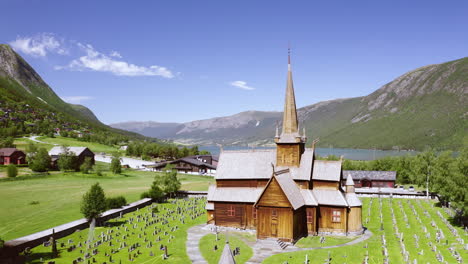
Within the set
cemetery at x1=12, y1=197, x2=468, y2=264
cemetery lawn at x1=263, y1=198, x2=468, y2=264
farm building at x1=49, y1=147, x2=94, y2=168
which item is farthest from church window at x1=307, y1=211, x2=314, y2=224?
farm building at x1=49, y1=147, x2=94, y2=168

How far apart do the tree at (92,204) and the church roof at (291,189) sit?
22376 millimetres

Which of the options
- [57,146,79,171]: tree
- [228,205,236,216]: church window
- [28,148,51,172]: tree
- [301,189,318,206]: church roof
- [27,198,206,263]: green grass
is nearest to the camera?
[27,198,206,263]: green grass

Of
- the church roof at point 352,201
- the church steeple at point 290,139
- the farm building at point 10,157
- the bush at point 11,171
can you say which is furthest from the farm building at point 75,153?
the church roof at point 352,201

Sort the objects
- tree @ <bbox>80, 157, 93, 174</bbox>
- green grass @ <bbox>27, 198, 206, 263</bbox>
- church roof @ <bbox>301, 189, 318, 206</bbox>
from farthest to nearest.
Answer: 1. tree @ <bbox>80, 157, 93, 174</bbox>
2. church roof @ <bbox>301, 189, 318, 206</bbox>
3. green grass @ <bbox>27, 198, 206, 263</bbox>

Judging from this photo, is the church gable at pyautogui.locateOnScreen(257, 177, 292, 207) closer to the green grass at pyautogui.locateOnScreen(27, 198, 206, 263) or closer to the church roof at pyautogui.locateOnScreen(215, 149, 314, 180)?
the church roof at pyautogui.locateOnScreen(215, 149, 314, 180)

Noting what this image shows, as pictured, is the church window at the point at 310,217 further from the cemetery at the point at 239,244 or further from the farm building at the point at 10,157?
the farm building at the point at 10,157

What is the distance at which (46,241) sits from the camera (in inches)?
1358

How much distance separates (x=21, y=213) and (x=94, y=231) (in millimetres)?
15643

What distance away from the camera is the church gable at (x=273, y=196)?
38156mm

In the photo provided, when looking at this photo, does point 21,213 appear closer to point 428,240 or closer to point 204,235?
point 204,235

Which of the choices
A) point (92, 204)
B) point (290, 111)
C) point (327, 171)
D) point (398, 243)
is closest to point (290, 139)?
point (290, 111)

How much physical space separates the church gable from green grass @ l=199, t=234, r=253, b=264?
511 centimetres

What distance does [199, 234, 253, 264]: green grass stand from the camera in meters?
32.1

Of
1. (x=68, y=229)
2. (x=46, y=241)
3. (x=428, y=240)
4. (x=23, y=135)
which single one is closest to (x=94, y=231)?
(x=68, y=229)
